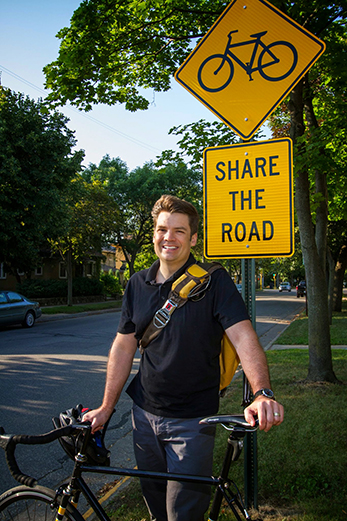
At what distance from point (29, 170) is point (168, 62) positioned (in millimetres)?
11380

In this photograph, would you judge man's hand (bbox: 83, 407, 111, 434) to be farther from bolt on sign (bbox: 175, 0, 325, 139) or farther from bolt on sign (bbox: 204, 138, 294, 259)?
bolt on sign (bbox: 175, 0, 325, 139)

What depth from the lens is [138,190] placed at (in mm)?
34250

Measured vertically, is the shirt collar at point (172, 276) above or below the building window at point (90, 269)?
below

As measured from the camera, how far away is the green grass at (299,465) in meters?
3.04

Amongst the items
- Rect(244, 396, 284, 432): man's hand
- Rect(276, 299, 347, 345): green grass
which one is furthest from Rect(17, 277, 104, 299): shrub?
Rect(244, 396, 284, 432): man's hand

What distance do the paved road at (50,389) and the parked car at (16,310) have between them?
1.42 m

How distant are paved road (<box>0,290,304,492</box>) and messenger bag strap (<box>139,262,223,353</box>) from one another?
7.81 feet

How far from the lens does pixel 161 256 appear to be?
233 cm

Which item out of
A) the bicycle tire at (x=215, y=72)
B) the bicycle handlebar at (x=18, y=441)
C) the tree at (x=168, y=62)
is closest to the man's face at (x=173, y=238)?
the bicycle handlebar at (x=18, y=441)

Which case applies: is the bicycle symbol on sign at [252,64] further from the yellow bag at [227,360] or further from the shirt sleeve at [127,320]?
the yellow bag at [227,360]

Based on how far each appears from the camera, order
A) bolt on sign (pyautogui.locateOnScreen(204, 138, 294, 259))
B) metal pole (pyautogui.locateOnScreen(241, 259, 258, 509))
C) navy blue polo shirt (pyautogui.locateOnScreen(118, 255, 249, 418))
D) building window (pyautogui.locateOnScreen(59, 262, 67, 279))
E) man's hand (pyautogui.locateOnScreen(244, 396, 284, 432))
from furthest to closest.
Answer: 1. building window (pyautogui.locateOnScreen(59, 262, 67, 279))
2. metal pole (pyautogui.locateOnScreen(241, 259, 258, 509))
3. bolt on sign (pyautogui.locateOnScreen(204, 138, 294, 259))
4. navy blue polo shirt (pyautogui.locateOnScreen(118, 255, 249, 418))
5. man's hand (pyautogui.locateOnScreen(244, 396, 284, 432))

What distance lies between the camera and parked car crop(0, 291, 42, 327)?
14717mm

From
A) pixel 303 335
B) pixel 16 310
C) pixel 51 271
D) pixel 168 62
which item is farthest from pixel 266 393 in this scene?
pixel 51 271

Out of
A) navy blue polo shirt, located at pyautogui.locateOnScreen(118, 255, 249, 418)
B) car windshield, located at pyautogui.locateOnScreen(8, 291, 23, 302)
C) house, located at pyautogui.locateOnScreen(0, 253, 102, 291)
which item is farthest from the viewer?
house, located at pyautogui.locateOnScreen(0, 253, 102, 291)
